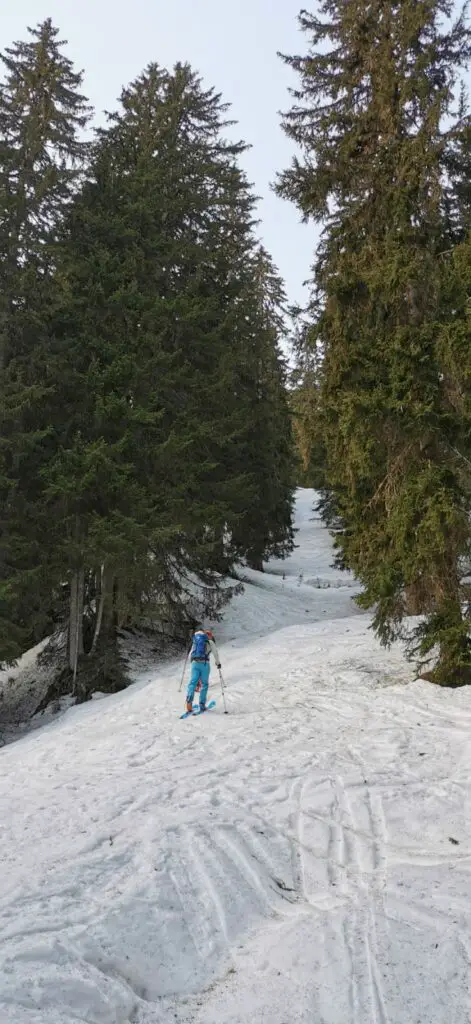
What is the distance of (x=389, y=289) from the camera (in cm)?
1014

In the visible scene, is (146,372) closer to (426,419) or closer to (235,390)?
(235,390)

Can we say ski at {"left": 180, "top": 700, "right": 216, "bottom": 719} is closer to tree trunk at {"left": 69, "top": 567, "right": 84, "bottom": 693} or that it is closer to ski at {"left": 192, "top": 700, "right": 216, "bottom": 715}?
ski at {"left": 192, "top": 700, "right": 216, "bottom": 715}

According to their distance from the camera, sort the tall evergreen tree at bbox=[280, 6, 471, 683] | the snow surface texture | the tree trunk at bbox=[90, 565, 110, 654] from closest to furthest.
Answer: the snow surface texture → the tall evergreen tree at bbox=[280, 6, 471, 683] → the tree trunk at bbox=[90, 565, 110, 654]

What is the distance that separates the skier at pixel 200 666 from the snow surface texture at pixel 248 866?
384mm

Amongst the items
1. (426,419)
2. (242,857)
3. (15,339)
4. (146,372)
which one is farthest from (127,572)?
(242,857)

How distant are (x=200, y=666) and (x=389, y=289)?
7402mm

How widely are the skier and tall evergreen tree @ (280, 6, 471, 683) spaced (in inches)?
123

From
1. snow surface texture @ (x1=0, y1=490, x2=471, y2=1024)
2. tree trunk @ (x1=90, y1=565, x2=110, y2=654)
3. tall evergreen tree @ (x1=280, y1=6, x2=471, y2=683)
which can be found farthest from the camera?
tree trunk @ (x1=90, y1=565, x2=110, y2=654)

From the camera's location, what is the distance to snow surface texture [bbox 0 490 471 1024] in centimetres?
387

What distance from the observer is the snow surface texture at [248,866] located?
12.7 feet

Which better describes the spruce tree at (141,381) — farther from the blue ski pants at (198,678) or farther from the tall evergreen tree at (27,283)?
the blue ski pants at (198,678)

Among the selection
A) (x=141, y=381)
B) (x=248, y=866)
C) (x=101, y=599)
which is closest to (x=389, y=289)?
(x=141, y=381)

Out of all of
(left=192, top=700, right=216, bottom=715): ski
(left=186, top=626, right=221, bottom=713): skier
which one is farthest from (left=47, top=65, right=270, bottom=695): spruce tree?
(left=192, top=700, right=216, bottom=715): ski

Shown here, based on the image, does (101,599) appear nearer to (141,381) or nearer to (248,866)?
(141,381)
